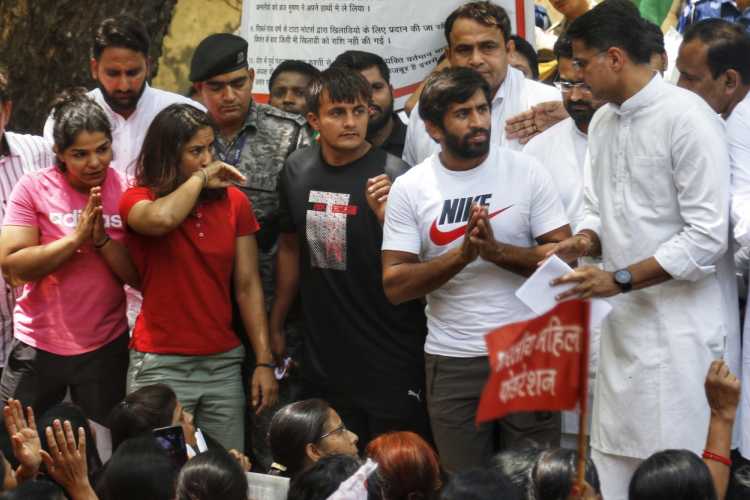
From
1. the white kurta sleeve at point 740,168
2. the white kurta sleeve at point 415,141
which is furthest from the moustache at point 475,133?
the white kurta sleeve at point 740,168

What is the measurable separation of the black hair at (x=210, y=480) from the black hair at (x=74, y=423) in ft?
3.62

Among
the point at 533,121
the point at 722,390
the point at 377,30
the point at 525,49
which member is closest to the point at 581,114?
the point at 533,121

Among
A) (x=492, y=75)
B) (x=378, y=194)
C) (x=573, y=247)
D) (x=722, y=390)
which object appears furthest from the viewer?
(x=492, y=75)

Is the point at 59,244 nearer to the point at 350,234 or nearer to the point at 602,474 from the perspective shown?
the point at 350,234

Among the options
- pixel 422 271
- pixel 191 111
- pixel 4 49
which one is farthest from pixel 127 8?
pixel 422 271

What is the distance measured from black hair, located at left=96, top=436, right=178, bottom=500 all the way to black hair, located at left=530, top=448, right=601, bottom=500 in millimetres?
1318

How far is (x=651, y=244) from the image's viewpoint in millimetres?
5789

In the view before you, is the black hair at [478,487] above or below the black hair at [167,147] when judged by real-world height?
below

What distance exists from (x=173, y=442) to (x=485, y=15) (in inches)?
107

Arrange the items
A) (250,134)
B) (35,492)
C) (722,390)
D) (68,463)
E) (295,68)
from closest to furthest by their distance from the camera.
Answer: (35,492), (722,390), (68,463), (250,134), (295,68)

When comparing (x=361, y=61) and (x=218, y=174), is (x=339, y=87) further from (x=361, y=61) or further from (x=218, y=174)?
(x=218, y=174)

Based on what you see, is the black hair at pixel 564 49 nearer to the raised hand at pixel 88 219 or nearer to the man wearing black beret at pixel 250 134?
the man wearing black beret at pixel 250 134

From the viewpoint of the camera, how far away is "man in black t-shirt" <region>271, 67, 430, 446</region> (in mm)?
6727

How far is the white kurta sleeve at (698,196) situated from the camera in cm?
563
